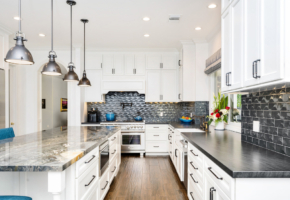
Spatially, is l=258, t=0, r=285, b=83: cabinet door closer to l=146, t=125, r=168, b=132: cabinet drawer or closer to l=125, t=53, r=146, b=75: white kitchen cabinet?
l=146, t=125, r=168, b=132: cabinet drawer

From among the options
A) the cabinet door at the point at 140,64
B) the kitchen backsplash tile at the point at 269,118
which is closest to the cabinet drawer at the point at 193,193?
the kitchen backsplash tile at the point at 269,118

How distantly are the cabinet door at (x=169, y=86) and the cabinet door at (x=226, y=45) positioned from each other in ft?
10.1

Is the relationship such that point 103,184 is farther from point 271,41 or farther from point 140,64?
point 140,64

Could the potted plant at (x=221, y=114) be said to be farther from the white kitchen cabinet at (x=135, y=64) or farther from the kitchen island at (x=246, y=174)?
the white kitchen cabinet at (x=135, y=64)

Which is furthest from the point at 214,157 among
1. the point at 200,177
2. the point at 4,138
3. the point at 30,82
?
the point at 30,82

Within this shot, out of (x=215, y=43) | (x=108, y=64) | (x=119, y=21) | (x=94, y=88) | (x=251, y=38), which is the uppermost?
(x=119, y=21)

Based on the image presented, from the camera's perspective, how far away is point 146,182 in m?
3.17

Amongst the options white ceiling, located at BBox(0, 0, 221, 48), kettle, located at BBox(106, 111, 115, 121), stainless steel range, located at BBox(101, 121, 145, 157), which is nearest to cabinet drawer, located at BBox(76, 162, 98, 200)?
white ceiling, located at BBox(0, 0, 221, 48)

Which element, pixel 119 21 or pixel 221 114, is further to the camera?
pixel 119 21

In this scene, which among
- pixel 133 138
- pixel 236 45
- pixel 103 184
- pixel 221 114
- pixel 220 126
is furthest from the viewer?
pixel 133 138

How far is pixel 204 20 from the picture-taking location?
10.8 feet

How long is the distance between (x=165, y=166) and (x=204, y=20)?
2886 mm

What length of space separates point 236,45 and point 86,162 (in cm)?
169

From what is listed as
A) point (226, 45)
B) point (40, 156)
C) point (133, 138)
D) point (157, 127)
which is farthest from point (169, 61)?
point (40, 156)
